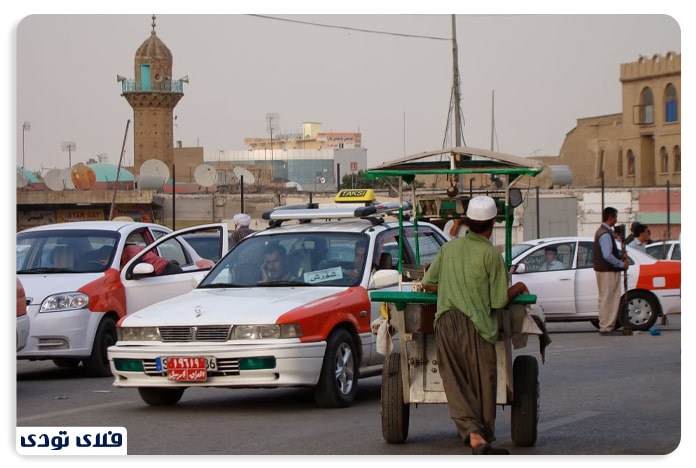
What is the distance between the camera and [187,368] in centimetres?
981

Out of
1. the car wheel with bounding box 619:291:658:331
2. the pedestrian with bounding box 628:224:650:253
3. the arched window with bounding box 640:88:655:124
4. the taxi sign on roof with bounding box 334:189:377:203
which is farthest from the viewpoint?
the arched window with bounding box 640:88:655:124

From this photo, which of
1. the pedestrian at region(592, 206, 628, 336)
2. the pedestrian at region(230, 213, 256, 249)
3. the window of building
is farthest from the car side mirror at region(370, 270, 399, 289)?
the window of building

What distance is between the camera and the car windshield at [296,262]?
11.1m

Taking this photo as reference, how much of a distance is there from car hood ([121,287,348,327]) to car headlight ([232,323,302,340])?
0.05m

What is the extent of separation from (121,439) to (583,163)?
55.8 m

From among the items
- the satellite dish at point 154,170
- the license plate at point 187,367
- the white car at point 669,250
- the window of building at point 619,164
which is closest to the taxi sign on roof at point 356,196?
the license plate at point 187,367

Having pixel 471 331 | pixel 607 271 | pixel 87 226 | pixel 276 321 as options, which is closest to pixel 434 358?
pixel 471 331

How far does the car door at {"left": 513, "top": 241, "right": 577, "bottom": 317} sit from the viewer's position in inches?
736

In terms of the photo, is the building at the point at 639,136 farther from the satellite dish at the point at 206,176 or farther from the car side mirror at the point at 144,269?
the satellite dish at the point at 206,176

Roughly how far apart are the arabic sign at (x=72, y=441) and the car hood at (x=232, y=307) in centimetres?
128

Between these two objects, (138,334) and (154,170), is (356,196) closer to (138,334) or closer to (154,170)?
(138,334)

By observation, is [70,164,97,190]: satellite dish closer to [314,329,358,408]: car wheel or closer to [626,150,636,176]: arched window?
[626,150,636,176]: arched window

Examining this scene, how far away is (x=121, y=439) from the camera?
879cm

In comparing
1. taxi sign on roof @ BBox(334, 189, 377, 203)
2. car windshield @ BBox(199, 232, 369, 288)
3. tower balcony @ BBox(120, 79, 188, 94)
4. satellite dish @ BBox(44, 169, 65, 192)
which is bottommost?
car windshield @ BBox(199, 232, 369, 288)
